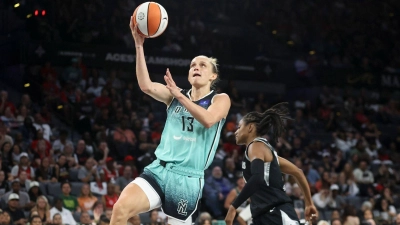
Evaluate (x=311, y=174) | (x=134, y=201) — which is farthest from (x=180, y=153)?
(x=311, y=174)

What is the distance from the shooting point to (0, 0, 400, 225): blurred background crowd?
1213 centimetres

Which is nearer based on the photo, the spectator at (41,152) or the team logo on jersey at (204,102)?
the team logo on jersey at (204,102)

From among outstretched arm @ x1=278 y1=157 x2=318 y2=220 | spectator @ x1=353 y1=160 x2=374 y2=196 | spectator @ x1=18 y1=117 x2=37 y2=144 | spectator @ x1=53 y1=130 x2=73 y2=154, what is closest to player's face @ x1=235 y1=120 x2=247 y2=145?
outstretched arm @ x1=278 y1=157 x2=318 y2=220

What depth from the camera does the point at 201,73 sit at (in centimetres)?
606

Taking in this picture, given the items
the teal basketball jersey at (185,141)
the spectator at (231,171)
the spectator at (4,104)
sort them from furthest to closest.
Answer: the spectator at (231,171), the spectator at (4,104), the teal basketball jersey at (185,141)

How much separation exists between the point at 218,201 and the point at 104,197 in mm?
2274

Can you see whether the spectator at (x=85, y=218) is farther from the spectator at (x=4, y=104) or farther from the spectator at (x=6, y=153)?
the spectator at (x=4, y=104)

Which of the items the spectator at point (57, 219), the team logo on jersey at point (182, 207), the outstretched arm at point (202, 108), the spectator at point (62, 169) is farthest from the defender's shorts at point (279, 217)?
the spectator at point (62, 169)

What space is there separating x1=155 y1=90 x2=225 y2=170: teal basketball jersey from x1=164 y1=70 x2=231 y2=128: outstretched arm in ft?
0.55

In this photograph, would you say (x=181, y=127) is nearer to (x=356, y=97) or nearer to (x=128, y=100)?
(x=128, y=100)

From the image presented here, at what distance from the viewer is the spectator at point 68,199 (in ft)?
37.7

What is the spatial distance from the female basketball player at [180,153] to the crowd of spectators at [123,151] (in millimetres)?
4804

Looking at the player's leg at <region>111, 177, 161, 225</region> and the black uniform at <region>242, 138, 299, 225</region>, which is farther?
the black uniform at <region>242, 138, 299, 225</region>

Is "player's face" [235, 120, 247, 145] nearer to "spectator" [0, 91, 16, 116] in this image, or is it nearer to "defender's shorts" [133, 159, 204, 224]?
"defender's shorts" [133, 159, 204, 224]
